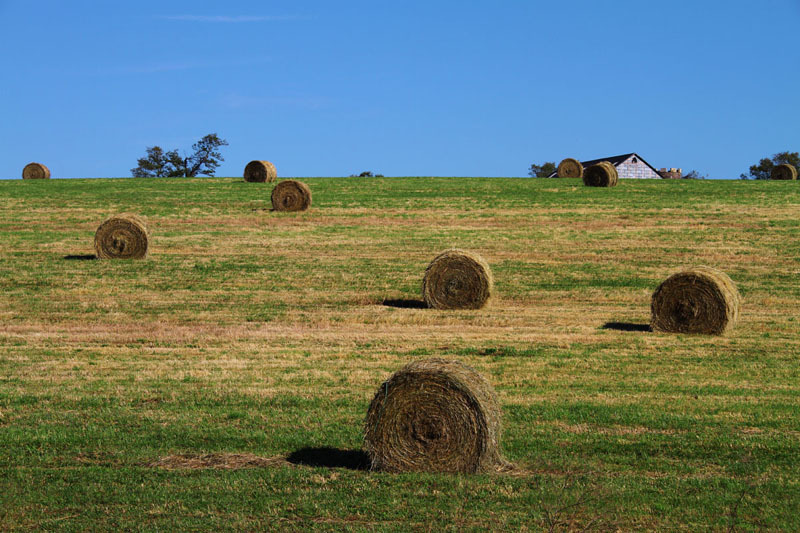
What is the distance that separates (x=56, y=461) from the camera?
10.5 meters

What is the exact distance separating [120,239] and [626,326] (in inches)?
764

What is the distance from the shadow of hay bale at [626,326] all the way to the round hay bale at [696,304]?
41 centimetres

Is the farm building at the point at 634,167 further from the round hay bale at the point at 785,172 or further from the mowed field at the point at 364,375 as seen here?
the mowed field at the point at 364,375

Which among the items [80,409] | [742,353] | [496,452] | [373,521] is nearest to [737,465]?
[496,452]

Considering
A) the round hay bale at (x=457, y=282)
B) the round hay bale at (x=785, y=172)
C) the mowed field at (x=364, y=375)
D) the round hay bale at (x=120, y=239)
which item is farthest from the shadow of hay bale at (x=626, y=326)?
the round hay bale at (x=785, y=172)

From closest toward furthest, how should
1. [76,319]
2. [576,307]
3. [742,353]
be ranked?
[742,353]
[76,319]
[576,307]

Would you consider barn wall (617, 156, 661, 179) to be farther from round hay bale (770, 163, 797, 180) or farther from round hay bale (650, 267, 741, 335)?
round hay bale (650, 267, 741, 335)

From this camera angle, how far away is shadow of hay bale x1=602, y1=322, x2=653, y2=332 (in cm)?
2072

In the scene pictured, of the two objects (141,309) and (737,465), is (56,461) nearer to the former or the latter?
(737,465)

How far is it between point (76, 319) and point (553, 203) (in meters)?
28.7

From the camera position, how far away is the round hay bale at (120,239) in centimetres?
3156

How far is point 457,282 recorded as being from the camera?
79.0 ft

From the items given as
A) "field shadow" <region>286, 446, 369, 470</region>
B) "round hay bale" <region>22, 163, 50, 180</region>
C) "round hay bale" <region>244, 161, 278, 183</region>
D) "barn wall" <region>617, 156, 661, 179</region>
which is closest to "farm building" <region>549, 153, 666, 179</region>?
"barn wall" <region>617, 156, 661, 179</region>

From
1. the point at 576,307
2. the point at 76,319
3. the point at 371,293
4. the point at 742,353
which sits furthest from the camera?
the point at 371,293
